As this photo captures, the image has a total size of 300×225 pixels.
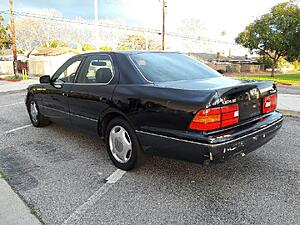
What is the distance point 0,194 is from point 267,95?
128 inches

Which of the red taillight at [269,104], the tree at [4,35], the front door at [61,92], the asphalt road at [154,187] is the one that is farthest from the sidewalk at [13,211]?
the tree at [4,35]

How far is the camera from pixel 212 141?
2.59 meters

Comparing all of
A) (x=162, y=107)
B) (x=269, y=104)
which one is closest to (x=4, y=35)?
(x=162, y=107)

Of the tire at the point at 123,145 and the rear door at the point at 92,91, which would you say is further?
the rear door at the point at 92,91

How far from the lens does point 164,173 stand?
344 centimetres

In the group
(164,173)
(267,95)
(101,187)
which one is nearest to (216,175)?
(164,173)

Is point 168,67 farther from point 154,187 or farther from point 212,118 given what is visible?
point 154,187

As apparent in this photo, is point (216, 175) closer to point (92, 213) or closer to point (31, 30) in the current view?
point (92, 213)

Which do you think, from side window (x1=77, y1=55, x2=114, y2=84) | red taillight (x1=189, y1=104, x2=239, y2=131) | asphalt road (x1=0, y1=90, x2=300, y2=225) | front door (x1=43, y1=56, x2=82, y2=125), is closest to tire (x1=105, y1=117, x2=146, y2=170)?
asphalt road (x1=0, y1=90, x2=300, y2=225)

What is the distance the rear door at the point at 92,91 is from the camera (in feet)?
11.7

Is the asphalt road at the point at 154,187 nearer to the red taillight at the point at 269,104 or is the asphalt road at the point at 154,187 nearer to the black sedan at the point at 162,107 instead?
the black sedan at the point at 162,107

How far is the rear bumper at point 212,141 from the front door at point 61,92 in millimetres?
1765

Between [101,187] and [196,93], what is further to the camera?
[101,187]

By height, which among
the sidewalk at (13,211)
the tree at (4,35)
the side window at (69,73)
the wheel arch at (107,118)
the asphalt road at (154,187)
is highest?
the tree at (4,35)
